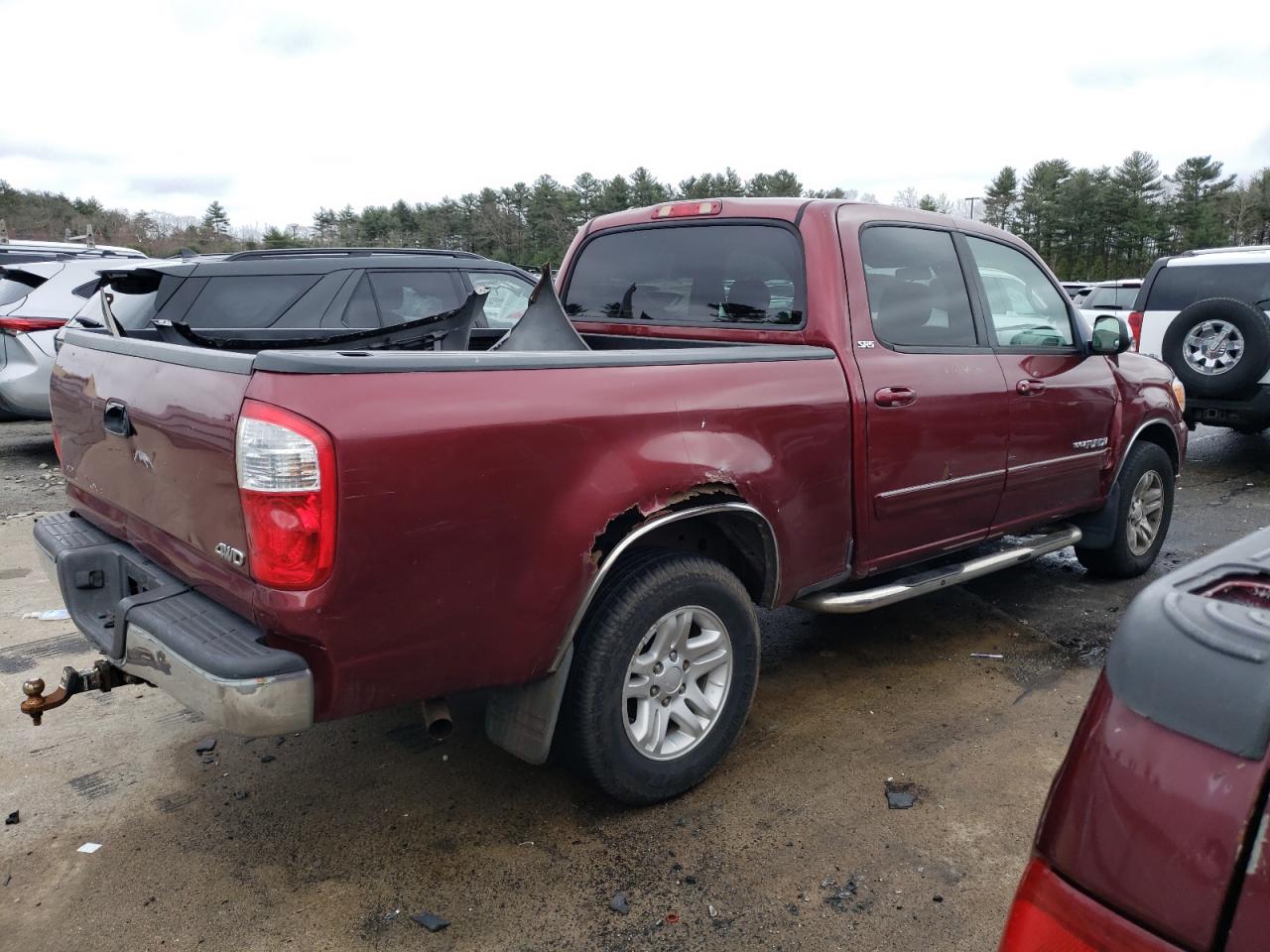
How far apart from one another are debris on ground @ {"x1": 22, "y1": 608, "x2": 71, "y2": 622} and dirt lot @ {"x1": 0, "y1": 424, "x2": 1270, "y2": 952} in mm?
394

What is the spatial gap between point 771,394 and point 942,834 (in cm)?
149

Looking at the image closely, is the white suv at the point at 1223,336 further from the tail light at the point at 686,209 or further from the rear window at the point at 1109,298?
the rear window at the point at 1109,298

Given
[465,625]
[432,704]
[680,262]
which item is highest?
[680,262]

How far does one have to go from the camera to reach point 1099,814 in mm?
1128

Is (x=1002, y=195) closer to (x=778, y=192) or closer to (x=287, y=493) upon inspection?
(x=778, y=192)

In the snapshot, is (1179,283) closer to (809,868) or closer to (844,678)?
(844,678)

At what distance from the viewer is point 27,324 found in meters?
8.31

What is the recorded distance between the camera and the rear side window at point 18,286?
27.8 feet

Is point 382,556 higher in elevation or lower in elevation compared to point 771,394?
lower

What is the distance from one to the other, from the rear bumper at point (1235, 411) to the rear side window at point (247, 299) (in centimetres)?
744

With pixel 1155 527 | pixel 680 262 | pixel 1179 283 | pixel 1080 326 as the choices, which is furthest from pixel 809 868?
pixel 1179 283

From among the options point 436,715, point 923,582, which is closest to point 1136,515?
point 923,582

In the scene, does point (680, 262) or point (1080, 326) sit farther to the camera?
point (1080, 326)

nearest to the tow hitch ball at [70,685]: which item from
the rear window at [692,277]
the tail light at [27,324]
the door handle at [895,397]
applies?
the rear window at [692,277]
